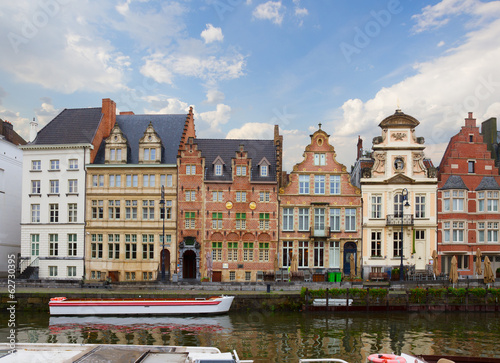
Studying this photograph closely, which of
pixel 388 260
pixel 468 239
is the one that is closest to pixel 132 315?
pixel 388 260

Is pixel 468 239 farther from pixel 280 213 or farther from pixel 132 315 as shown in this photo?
pixel 132 315

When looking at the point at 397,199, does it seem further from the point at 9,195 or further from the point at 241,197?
the point at 9,195

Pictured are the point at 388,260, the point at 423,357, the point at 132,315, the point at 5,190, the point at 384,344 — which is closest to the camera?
the point at 423,357

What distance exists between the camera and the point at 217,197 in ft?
150

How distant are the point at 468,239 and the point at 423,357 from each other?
32524 mm

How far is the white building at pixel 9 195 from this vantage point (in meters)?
50.1

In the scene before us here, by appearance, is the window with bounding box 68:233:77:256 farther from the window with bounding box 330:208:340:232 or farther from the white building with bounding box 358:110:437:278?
the white building with bounding box 358:110:437:278

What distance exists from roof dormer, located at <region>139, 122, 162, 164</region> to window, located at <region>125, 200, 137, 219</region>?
154 inches

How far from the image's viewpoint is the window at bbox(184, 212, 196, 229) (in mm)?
45531

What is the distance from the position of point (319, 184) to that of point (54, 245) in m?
25.8

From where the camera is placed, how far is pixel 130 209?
46.2 meters

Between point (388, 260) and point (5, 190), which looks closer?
point (388, 260)

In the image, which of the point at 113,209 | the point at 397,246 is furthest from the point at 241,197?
the point at 397,246

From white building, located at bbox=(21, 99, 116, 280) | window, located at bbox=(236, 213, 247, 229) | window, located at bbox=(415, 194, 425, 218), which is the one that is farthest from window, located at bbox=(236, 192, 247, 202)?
window, located at bbox=(415, 194, 425, 218)
